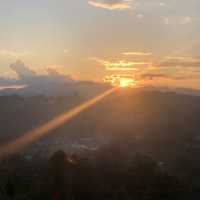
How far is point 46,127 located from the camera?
3022 inches

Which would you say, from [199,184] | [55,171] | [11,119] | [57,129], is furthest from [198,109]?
[55,171]

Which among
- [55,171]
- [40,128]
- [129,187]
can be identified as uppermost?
[55,171]

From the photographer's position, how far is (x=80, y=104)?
304ft

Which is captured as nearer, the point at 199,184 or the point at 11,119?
the point at 199,184

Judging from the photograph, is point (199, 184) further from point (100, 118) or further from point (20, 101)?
point (20, 101)

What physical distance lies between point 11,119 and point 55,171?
62.2 meters

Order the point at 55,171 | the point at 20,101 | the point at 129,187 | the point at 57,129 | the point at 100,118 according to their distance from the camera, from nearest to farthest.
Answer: the point at 55,171, the point at 129,187, the point at 57,129, the point at 100,118, the point at 20,101

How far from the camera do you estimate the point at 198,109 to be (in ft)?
257

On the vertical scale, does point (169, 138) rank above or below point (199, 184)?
below

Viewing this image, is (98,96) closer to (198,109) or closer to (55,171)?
(198,109)

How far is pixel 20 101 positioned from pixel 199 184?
66.5m

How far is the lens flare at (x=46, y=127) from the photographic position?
2165 inches

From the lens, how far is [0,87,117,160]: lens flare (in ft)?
180

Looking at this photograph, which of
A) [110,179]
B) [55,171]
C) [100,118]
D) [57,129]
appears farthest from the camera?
[100,118]
